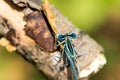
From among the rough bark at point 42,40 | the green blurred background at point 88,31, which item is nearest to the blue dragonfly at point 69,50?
the rough bark at point 42,40

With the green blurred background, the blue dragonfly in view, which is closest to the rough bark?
the blue dragonfly

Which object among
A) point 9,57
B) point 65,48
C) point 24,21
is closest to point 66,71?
point 65,48

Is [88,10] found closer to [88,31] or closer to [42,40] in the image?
[88,31]

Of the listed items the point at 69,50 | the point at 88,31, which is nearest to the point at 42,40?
the point at 69,50

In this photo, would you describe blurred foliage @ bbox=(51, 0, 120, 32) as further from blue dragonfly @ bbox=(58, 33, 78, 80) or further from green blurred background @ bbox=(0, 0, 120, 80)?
blue dragonfly @ bbox=(58, 33, 78, 80)

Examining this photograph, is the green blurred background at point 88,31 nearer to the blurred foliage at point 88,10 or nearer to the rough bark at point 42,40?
the blurred foliage at point 88,10

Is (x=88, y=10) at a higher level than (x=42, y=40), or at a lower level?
higher

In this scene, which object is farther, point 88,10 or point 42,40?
point 88,10
